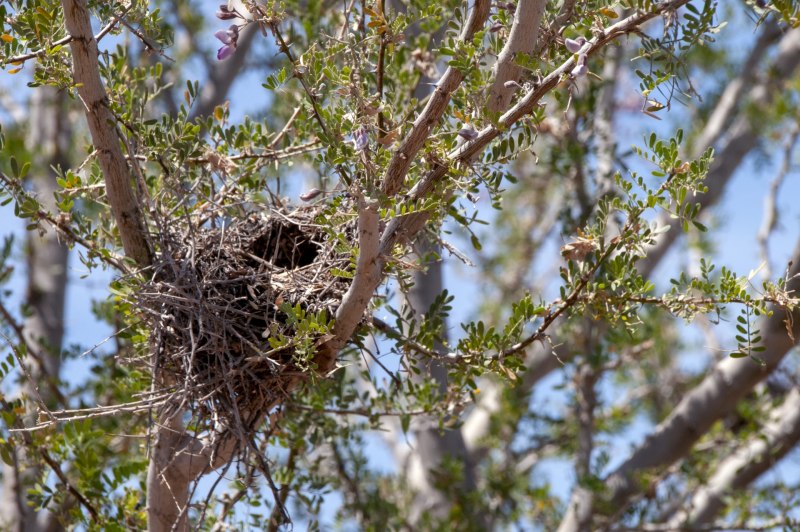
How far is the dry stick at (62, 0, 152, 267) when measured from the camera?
2.04 metres

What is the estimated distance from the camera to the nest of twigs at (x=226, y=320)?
2133 millimetres

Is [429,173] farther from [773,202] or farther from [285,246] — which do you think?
[773,202]

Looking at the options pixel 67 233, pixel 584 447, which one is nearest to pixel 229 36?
pixel 67 233

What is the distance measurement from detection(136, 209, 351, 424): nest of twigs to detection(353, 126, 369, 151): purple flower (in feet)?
→ 1.00

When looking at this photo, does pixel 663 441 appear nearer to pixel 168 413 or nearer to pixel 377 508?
pixel 377 508

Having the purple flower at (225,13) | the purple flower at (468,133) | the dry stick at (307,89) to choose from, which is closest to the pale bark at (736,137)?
the purple flower at (468,133)

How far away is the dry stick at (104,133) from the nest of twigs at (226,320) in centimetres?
8

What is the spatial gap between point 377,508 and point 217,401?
1.55m

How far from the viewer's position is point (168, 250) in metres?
2.30

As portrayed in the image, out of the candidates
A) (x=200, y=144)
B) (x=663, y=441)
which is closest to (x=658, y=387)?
(x=663, y=441)

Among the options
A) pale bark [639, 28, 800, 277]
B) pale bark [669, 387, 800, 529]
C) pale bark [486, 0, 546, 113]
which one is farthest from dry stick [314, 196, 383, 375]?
pale bark [639, 28, 800, 277]

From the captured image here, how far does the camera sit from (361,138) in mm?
1871

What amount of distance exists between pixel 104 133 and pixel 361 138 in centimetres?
69

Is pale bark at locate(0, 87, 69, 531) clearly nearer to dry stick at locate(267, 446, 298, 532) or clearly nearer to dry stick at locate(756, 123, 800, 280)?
dry stick at locate(267, 446, 298, 532)
